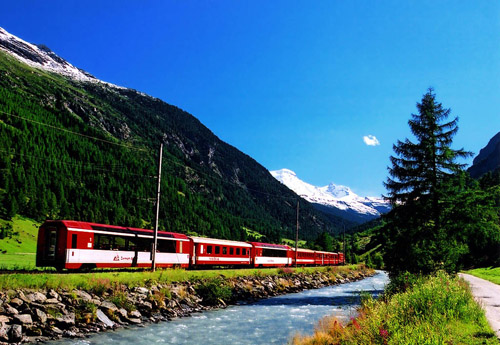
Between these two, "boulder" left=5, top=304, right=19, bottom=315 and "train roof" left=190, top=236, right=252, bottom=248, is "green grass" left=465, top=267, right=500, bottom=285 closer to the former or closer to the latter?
"train roof" left=190, top=236, right=252, bottom=248

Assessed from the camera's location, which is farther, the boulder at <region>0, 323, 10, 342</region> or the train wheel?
the train wheel

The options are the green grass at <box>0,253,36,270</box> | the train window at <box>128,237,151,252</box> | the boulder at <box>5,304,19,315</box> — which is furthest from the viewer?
the train window at <box>128,237,151,252</box>

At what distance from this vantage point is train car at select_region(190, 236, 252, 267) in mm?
40750

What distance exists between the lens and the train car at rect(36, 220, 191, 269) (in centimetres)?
2598

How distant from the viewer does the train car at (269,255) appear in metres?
52.8

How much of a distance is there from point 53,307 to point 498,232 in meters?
28.6

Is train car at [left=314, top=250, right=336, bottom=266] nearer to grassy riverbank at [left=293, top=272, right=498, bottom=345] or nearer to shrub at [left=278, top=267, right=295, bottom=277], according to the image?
shrub at [left=278, top=267, right=295, bottom=277]

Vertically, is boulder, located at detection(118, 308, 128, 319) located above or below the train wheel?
below

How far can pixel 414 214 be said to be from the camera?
32562 mm

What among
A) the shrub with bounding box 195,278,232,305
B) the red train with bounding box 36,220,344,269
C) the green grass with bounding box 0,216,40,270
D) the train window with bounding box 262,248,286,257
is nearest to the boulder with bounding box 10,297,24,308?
the red train with bounding box 36,220,344,269

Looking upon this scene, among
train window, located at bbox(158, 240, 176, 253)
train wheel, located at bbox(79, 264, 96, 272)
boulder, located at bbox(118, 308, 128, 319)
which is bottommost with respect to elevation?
boulder, located at bbox(118, 308, 128, 319)

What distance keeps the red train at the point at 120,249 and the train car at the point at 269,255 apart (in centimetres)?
105

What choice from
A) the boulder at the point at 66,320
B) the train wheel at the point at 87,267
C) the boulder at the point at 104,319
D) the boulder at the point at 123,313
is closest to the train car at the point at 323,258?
the train wheel at the point at 87,267

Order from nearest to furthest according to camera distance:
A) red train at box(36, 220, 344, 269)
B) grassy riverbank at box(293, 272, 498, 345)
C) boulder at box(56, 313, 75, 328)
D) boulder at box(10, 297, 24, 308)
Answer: grassy riverbank at box(293, 272, 498, 345), boulder at box(10, 297, 24, 308), boulder at box(56, 313, 75, 328), red train at box(36, 220, 344, 269)
